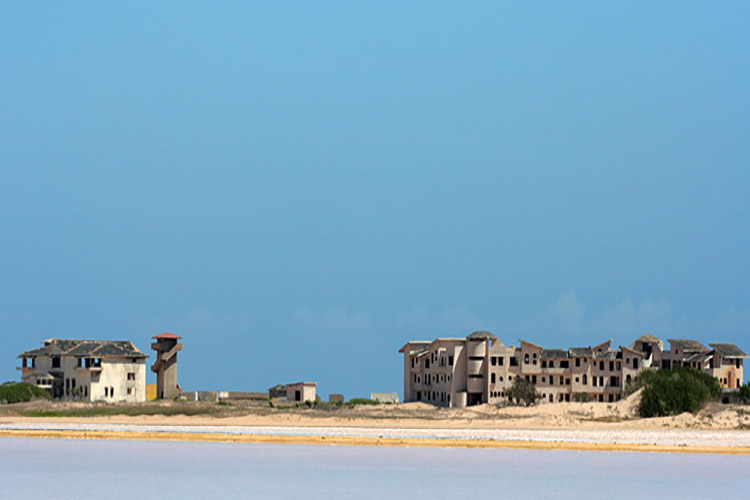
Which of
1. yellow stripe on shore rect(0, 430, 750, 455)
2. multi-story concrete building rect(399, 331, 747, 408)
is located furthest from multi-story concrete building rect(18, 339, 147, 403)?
yellow stripe on shore rect(0, 430, 750, 455)

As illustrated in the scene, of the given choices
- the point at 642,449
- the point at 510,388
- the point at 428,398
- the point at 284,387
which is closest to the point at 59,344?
the point at 284,387

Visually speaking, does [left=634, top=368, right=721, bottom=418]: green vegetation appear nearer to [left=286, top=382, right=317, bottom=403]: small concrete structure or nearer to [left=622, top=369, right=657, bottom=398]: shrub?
[left=622, top=369, right=657, bottom=398]: shrub

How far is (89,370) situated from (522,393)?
3604 centimetres

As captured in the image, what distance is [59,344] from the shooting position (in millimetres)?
95875

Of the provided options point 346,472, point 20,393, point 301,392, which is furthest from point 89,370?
point 346,472

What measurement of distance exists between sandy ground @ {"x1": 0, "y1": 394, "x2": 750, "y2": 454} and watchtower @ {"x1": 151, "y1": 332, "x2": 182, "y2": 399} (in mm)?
20496

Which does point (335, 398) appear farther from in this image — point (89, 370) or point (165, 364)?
point (89, 370)

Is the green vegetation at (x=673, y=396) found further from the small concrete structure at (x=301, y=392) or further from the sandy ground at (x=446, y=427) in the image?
the small concrete structure at (x=301, y=392)

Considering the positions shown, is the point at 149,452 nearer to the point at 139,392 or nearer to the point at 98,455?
the point at 98,455

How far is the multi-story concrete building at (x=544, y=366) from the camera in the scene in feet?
307

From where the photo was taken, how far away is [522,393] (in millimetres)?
92375

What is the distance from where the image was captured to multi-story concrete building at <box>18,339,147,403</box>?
92625 mm

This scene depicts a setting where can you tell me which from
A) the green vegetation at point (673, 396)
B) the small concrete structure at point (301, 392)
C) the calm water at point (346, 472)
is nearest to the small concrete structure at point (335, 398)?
the small concrete structure at point (301, 392)

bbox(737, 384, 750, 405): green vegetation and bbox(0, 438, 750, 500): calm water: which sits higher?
bbox(737, 384, 750, 405): green vegetation
